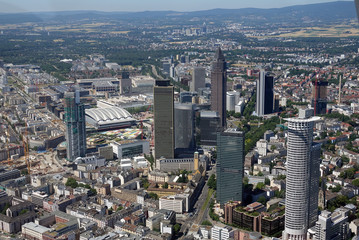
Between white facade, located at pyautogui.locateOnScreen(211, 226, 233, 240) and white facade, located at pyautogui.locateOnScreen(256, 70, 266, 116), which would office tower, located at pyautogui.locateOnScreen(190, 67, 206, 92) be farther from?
white facade, located at pyautogui.locateOnScreen(211, 226, 233, 240)

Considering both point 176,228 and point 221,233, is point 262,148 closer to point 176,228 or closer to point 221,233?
→ point 176,228

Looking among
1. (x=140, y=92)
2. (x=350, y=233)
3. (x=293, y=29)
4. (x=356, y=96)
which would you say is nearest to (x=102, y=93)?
(x=140, y=92)

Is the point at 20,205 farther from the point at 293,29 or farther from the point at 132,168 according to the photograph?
the point at 293,29

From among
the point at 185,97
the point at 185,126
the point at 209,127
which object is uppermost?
the point at 185,97

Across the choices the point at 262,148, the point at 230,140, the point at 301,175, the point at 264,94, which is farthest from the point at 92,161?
the point at 264,94

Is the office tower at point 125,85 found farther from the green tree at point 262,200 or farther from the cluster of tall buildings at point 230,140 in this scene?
the green tree at point 262,200

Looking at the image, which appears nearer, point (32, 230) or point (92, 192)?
point (32, 230)

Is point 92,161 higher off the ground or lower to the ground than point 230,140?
lower
